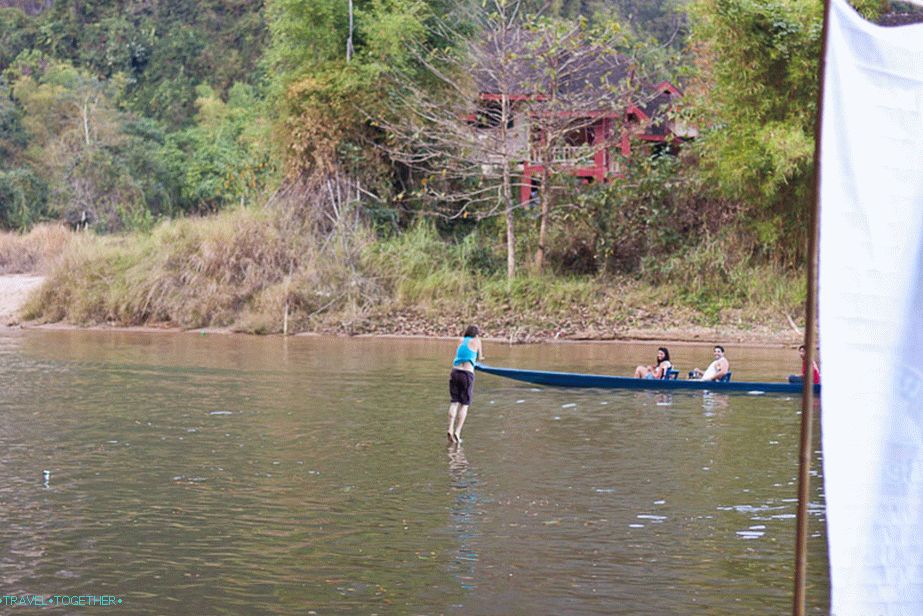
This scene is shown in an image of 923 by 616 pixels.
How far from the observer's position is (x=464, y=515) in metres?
11.1

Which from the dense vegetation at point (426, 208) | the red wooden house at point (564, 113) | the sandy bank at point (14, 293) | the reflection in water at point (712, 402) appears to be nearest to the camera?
Answer: the reflection in water at point (712, 402)

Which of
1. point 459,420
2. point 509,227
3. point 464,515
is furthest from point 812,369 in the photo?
point 509,227

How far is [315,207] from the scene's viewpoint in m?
34.3

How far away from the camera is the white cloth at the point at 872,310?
14.2 ft

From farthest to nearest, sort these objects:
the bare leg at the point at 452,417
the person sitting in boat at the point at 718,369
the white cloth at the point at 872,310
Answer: the person sitting in boat at the point at 718,369, the bare leg at the point at 452,417, the white cloth at the point at 872,310

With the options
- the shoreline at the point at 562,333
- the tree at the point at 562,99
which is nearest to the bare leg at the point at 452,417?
the shoreline at the point at 562,333

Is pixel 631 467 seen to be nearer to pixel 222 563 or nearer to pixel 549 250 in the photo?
pixel 222 563

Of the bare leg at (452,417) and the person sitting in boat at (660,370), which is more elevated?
the person sitting in boat at (660,370)

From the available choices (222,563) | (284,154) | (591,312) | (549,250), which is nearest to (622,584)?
(222,563)

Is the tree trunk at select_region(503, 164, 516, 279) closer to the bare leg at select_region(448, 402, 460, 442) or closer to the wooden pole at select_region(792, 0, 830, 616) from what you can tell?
the bare leg at select_region(448, 402, 460, 442)

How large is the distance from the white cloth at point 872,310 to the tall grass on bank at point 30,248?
34835 mm

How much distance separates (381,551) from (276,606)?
1564mm

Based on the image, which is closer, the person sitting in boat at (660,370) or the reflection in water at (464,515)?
the reflection in water at (464,515)

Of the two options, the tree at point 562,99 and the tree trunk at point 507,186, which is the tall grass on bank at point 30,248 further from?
the tree at point 562,99
